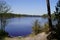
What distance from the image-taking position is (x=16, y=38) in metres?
5.62

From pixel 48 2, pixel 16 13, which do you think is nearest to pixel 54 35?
pixel 48 2

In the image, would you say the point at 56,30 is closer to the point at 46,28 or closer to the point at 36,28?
the point at 46,28

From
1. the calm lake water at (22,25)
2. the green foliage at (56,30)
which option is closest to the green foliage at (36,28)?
the calm lake water at (22,25)

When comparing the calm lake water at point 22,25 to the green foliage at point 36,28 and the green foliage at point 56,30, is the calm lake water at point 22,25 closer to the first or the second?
the green foliage at point 36,28

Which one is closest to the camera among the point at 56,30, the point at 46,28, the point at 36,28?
the point at 56,30

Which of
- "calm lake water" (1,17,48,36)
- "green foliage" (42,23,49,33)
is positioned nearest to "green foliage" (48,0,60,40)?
"green foliage" (42,23,49,33)

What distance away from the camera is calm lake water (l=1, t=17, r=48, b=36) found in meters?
5.84

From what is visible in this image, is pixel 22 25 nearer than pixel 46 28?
No

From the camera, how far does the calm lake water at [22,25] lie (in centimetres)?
584

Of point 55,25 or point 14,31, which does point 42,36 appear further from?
point 14,31

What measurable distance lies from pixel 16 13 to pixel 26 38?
1124 mm

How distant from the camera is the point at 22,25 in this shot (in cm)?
601

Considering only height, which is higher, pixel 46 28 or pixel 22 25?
pixel 22 25

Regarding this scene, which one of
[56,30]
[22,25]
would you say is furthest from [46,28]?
[22,25]
